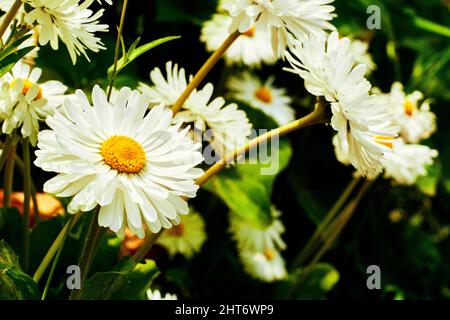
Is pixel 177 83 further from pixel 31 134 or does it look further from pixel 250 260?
pixel 250 260

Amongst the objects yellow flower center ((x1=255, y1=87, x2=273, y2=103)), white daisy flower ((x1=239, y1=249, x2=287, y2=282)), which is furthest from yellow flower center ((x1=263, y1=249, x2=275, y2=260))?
yellow flower center ((x1=255, y1=87, x2=273, y2=103))

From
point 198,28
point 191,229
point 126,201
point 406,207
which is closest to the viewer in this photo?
point 126,201

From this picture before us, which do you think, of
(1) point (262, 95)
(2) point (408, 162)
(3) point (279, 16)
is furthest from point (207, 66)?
(1) point (262, 95)

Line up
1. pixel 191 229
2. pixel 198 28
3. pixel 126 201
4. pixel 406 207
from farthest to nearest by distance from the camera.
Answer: pixel 406 207
pixel 198 28
pixel 191 229
pixel 126 201

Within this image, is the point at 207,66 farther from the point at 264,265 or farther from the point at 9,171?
the point at 264,265

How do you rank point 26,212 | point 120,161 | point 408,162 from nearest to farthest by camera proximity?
1. point 120,161
2. point 26,212
3. point 408,162
